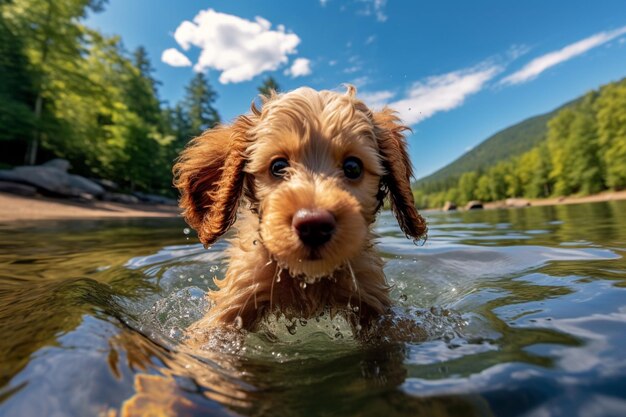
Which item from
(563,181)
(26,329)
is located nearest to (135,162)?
(26,329)

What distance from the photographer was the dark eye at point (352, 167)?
147 inches

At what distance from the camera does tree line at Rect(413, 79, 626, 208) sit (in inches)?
2408

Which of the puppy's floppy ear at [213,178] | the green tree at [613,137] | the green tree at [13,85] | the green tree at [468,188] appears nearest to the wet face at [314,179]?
the puppy's floppy ear at [213,178]

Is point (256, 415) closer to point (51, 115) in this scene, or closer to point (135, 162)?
point (51, 115)

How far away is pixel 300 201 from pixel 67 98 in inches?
1468

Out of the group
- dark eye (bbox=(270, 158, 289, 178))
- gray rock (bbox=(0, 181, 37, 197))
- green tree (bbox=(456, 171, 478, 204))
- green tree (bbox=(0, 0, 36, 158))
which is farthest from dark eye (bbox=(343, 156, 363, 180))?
green tree (bbox=(456, 171, 478, 204))

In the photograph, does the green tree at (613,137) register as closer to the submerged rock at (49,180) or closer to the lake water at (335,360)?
the submerged rock at (49,180)

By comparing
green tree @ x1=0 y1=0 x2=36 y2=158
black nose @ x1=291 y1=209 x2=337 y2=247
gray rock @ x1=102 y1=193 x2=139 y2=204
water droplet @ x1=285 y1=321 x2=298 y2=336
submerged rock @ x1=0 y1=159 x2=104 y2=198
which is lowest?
water droplet @ x1=285 y1=321 x2=298 y2=336

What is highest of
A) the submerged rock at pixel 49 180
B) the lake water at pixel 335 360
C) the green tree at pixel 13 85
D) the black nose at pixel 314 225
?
the green tree at pixel 13 85

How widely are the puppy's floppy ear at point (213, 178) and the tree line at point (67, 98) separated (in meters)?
29.2

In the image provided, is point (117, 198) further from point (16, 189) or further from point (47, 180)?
point (16, 189)

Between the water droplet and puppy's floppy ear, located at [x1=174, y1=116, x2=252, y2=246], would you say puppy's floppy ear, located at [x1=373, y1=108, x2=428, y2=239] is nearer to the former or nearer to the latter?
puppy's floppy ear, located at [x1=174, y1=116, x2=252, y2=246]

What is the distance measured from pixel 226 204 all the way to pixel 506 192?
113661mm

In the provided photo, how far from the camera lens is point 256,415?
1.72m
